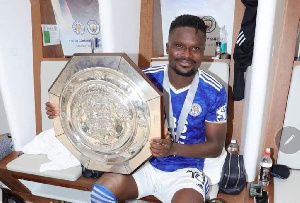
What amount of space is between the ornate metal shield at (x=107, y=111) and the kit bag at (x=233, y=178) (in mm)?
580

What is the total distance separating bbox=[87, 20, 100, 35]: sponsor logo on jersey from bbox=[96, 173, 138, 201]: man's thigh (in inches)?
52.6

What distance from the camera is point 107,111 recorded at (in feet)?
3.08

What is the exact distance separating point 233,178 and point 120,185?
1.82 feet

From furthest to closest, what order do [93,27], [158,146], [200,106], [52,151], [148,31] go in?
[93,27] < [148,31] < [52,151] < [200,106] < [158,146]

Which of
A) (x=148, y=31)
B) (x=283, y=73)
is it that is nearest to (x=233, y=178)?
(x=283, y=73)

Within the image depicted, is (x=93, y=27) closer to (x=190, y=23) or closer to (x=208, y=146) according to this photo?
(x=190, y=23)

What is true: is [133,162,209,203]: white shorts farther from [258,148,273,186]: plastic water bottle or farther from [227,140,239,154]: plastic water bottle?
[227,140,239,154]: plastic water bottle

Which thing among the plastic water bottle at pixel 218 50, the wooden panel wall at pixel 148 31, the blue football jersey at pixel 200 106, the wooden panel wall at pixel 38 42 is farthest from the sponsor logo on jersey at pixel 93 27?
the blue football jersey at pixel 200 106

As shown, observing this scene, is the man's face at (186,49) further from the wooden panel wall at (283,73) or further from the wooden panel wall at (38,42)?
the wooden panel wall at (38,42)

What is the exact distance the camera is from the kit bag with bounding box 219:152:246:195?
1333 mm

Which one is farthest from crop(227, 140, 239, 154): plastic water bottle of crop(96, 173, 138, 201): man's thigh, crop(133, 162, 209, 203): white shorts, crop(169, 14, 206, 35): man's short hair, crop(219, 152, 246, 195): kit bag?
crop(169, 14, 206, 35): man's short hair

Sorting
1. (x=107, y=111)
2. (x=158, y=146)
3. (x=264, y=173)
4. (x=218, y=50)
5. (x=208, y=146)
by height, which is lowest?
(x=264, y=173)

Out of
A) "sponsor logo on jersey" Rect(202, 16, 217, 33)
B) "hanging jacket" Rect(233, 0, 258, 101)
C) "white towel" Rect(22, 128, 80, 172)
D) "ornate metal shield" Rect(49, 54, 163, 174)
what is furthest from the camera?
"sponsor logo on jersey" Rect(202, 16, 217, 33)

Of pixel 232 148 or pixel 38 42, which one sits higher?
pixel 38 42
